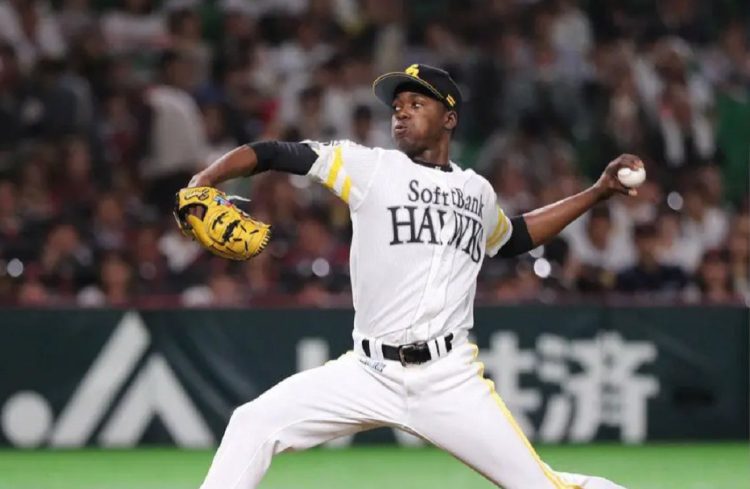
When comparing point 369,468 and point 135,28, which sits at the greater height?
point 135,28

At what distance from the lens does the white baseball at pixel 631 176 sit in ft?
19.2

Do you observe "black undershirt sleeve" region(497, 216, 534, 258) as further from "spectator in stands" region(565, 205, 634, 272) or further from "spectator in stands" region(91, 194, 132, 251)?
"spectator in stands" region(565, 205, 634, 272)

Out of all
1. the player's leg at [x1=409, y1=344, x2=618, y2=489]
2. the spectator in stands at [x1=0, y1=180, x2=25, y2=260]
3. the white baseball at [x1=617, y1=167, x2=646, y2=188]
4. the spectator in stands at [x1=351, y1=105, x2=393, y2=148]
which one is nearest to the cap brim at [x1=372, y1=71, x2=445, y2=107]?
the white baseball at [x1=617, y1=167, x2=646, y2=188]

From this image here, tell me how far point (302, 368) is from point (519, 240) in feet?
16.0

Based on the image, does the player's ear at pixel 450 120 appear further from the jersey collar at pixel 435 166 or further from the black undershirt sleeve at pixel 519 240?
the black undershirt sleeve at pixel 519 240

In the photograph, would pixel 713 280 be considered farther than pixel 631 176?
Yes

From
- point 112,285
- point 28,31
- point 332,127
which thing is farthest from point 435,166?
point 28,31

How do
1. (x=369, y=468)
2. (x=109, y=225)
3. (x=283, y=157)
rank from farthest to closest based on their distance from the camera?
(x=109, y=225) < (x=369, y=468) < (x=283, y=157)

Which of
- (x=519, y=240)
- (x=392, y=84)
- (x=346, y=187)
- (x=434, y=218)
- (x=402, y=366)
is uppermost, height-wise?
(x=392, y=84)

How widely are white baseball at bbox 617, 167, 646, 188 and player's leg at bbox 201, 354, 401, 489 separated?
1311 mm

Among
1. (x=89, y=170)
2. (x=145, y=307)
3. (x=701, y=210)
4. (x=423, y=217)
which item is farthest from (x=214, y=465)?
(x=701, y=210)

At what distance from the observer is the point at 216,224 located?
5.01 metres

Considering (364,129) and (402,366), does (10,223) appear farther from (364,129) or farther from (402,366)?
(402,366)

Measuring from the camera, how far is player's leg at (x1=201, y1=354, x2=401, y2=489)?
522 cm
